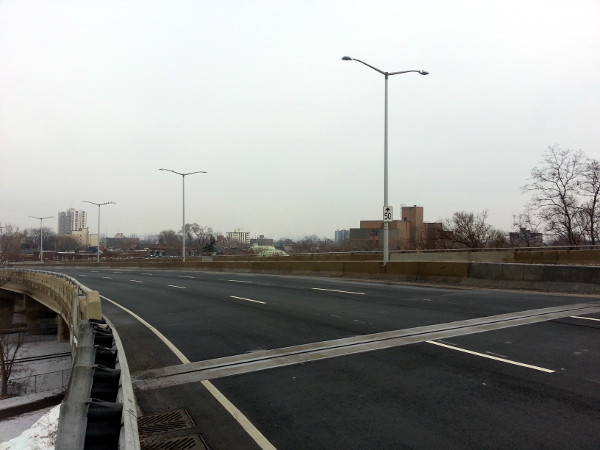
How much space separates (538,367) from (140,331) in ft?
28.7

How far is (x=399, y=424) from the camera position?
175 inches

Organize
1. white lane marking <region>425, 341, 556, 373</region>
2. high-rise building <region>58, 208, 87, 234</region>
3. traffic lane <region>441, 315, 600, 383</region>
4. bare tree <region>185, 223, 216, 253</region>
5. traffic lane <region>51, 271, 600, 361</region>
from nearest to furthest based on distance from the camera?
white lane marking <region>425, 341, 556, 373</region>, traffic lane <region>441, 315, 600, 383</region>, traffic lane <region>51, 271, 600, 361</region>, bare tree <region>185, 223, 216, 253</region>, high-rise building <region>58, 208, 87, 234</region>

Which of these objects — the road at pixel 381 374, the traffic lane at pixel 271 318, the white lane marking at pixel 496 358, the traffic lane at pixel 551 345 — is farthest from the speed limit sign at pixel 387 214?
the white lane marking at pixel 496 358

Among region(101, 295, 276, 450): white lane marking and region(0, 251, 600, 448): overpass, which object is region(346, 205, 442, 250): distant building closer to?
region(0, 251, 600, 448): overpass

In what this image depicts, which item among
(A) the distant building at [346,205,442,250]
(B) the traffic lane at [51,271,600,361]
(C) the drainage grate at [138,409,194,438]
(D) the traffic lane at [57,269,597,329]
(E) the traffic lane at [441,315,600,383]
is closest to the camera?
(C) the drainage grate at [138,409,194,438]

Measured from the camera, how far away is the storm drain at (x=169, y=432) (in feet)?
14.0

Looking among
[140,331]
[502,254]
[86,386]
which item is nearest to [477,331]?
[86,386]

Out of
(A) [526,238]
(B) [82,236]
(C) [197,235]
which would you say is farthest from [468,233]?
(B) [82,236]

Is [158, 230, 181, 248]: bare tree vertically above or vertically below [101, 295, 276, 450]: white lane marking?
above

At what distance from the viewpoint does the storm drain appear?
4.27 m

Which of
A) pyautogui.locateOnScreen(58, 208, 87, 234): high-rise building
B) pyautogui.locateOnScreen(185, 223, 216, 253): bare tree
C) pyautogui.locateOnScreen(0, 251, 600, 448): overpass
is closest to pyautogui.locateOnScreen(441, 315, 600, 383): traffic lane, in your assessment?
pyautogui.locateOnScreen(0, 251, 600, 448): overpass

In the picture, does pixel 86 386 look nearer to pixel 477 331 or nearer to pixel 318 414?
pixel 318 414

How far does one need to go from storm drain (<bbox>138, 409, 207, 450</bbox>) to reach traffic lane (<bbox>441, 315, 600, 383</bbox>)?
4.72 metres

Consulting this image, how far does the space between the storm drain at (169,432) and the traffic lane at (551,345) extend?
4.72 m
